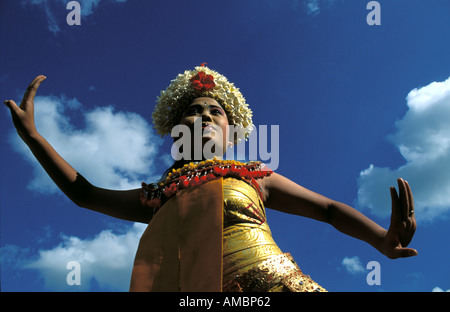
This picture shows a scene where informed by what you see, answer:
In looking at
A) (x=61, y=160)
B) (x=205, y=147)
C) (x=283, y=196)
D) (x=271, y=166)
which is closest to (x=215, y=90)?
(x=205, y=147)

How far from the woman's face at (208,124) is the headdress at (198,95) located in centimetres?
30

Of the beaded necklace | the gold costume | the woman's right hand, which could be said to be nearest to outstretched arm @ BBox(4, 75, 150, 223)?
the woman's right hand

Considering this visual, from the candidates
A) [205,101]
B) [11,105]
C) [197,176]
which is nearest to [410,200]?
[197,176]

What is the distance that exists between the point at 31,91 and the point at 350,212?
3.21 m

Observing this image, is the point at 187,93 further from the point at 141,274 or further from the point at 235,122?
the point at 141,274

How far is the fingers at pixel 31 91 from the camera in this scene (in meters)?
3.41

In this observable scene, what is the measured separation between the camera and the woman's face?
3715 millimetres

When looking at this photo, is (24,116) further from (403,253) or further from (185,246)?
(403,253)

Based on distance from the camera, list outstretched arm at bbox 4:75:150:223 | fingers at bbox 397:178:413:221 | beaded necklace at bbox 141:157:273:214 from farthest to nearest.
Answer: outstretched arm at bbox 4:75:150:223 → beaded necklace at bbox 141:157:273:214 → fingers at bbox 397:178:413:221

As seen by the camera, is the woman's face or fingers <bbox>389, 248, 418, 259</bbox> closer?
fingers <bbox>389, 248, 418, 259</bbox>

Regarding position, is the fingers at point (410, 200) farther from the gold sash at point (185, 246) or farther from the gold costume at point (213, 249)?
the gold sash at point (185, 246)

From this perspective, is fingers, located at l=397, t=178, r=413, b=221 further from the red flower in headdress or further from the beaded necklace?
the red flower in headdress
